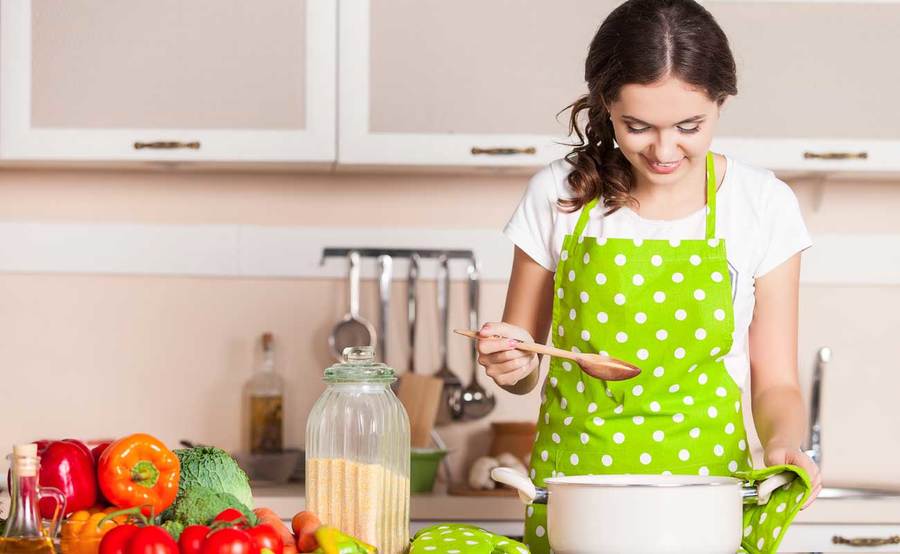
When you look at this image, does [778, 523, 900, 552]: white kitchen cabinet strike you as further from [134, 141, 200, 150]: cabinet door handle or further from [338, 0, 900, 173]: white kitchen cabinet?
[134, 141, 200, 150]: cabinet door handle

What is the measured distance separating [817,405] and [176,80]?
1572 mm

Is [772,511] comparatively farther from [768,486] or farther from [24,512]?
[24,512]

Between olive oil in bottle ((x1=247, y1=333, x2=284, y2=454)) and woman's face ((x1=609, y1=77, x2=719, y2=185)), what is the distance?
1.35 m

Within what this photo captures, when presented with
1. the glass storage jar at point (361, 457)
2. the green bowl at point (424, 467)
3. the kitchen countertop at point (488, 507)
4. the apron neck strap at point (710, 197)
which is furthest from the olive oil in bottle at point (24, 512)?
the green bowl at point (424, 467)

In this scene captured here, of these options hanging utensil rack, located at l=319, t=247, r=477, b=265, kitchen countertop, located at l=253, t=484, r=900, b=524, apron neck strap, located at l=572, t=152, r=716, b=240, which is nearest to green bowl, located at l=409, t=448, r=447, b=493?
kitchen countertop, located at l=253, t=484, r=900, b=524

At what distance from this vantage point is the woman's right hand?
3.92 ft

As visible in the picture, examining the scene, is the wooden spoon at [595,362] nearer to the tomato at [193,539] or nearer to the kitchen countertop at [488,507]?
the tomato at [193,539]

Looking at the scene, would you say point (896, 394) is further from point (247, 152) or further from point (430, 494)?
point (247, 152)

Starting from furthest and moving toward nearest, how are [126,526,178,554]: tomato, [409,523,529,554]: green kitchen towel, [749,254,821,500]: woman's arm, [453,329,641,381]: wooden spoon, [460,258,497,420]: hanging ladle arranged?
[460,258,497,420]: hanging ladle → [749,254,821,500]: woman's arm → [453,329,641,381]: wooden spoon → [409,523,529,554]: green kitchen towel → [126,526,178,554]: tomato

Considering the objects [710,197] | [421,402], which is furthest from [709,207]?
[421,402]

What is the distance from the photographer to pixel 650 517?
0.96 meters

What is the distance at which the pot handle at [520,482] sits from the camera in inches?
40.6

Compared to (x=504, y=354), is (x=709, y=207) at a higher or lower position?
higher

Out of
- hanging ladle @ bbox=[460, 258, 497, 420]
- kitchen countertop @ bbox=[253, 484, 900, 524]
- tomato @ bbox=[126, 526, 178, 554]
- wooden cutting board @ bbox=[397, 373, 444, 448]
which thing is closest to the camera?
tomato @ bbox=[126, 526, 178, 554]
